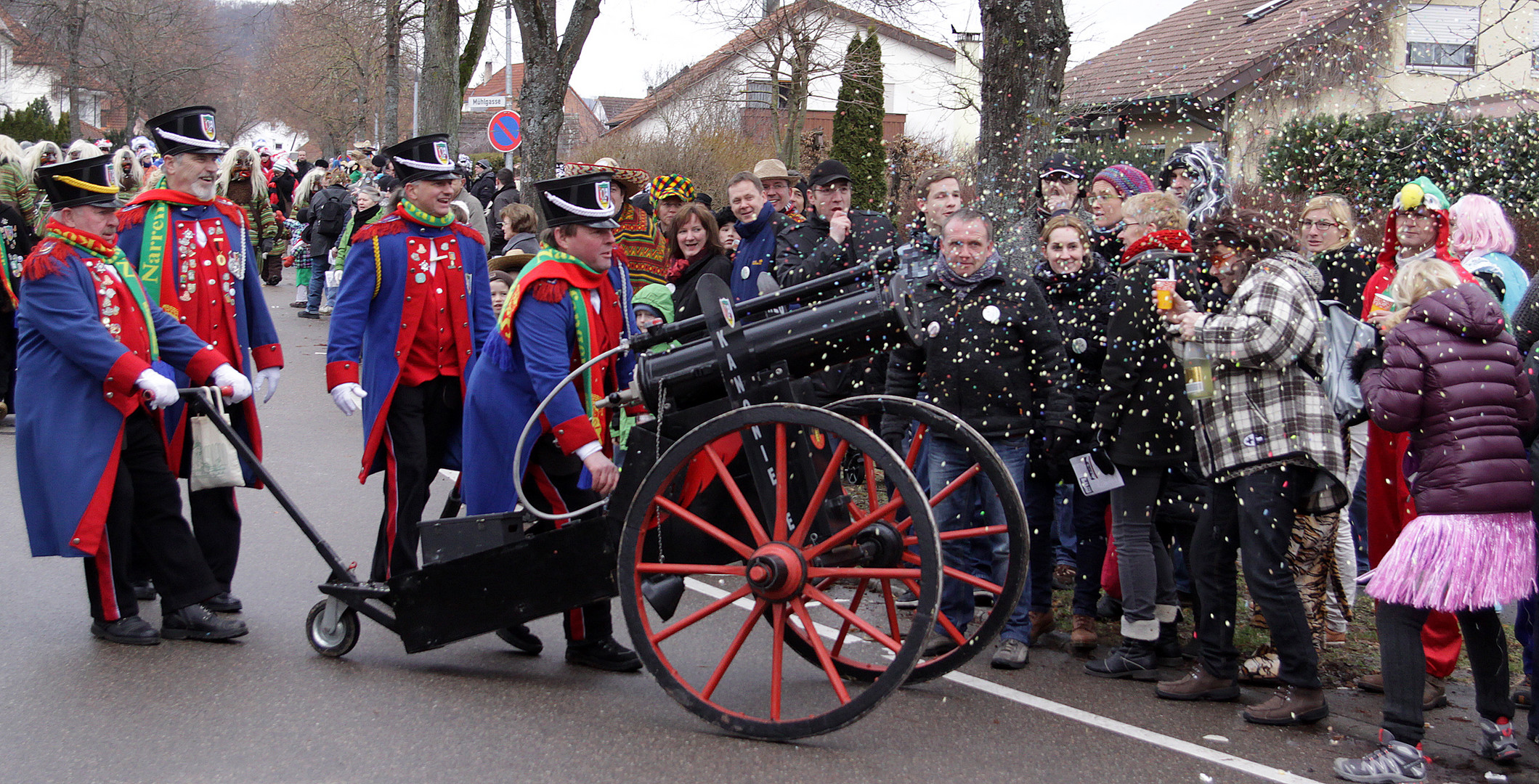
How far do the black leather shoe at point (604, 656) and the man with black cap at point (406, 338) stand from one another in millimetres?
769

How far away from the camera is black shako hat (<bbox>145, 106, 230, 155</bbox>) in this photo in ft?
17.1

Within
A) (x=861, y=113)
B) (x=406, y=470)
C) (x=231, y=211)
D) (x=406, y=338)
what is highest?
(x=861, y=113)

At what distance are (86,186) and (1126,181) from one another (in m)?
4.25

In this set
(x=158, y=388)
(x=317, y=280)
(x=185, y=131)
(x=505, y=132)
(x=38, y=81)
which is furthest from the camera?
(x=38, y=81)

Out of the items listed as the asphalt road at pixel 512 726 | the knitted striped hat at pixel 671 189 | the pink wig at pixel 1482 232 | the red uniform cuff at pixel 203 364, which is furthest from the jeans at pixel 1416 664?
the knitted striped hat at pixel 671 189

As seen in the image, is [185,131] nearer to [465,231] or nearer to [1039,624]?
[465,231]

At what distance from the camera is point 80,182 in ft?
15.9

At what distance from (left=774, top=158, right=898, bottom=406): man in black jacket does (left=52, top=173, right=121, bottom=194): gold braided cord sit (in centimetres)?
301

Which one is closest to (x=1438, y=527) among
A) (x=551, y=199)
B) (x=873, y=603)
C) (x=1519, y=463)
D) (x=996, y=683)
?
(x=1519, y=463)

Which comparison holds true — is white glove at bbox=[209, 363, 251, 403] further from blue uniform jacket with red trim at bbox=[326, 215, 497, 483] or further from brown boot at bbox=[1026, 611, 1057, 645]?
brown boot at bbox=[1026, 611, 1057, 645]

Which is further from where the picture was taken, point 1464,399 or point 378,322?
point 378,322

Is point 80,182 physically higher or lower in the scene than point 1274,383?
higher

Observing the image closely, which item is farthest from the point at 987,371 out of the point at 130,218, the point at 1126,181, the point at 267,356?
the point at 130,218

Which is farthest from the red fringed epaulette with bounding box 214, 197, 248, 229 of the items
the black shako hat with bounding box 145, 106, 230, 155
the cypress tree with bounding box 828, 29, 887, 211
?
the cypress tree with bounding box 828, 29, 887, 211
